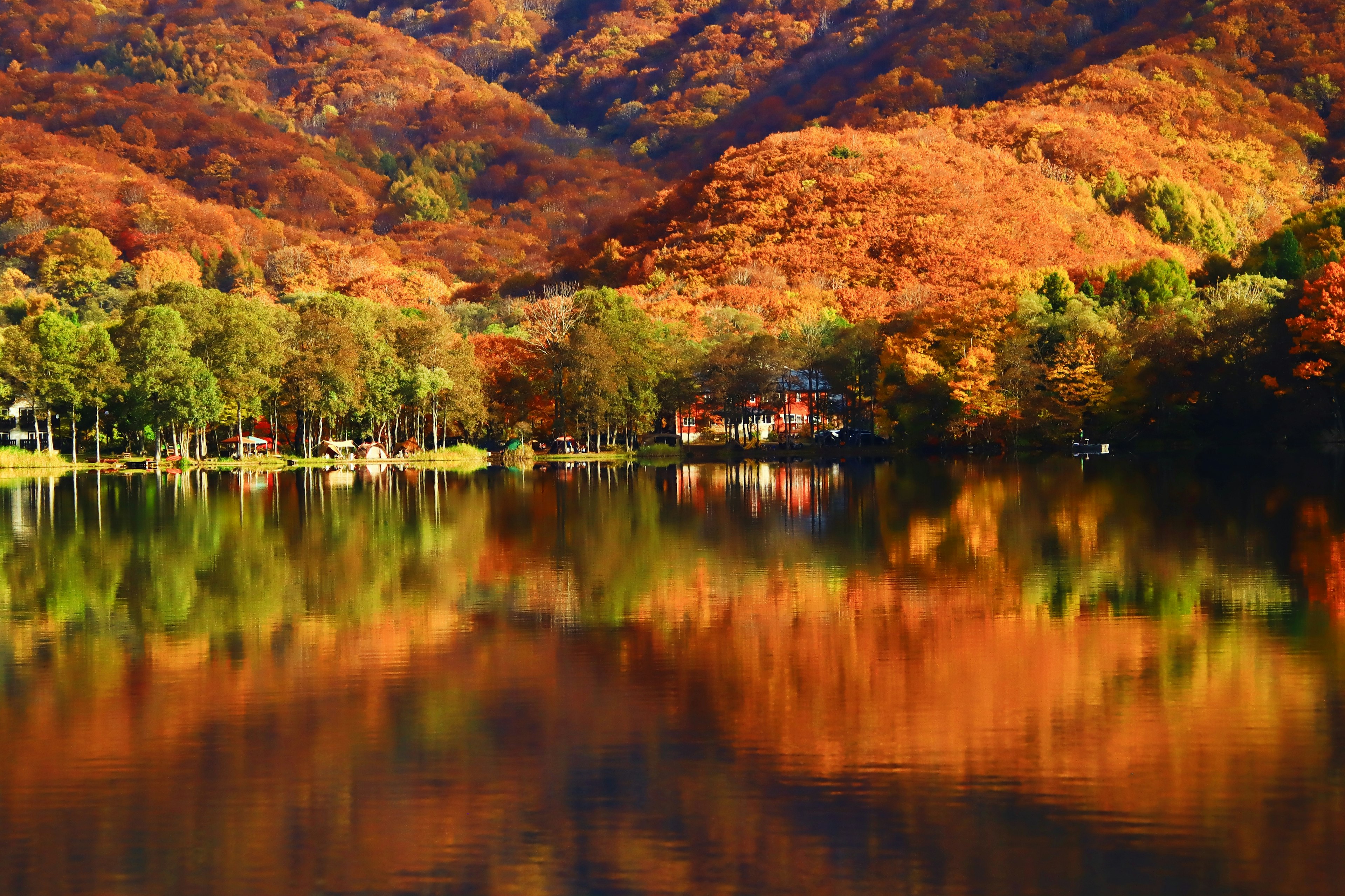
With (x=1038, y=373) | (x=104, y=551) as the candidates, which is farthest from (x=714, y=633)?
(x=1038, y=373)

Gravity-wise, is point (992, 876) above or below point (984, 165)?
below

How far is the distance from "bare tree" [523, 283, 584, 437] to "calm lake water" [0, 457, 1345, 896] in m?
64.3

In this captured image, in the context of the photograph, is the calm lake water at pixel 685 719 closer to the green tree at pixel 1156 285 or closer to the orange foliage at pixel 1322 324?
the orange foliage at pixel 1322 324

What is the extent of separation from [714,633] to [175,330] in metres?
69.8

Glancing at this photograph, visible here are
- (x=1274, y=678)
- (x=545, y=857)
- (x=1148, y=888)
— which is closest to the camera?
(x=1148, y=888)

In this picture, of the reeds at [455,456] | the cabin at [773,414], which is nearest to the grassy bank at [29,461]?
the reeds at [455,456]

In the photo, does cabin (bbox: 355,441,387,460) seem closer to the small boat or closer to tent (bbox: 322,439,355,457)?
tent (bbox: 322,439,355,457)

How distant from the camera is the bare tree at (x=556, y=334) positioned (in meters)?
92.5

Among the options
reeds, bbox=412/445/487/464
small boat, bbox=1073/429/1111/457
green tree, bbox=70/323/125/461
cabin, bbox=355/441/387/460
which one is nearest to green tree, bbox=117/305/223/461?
green tree, bbox=70/323/125/461

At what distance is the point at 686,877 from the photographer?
8.98 meters

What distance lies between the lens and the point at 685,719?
12914 millimetres

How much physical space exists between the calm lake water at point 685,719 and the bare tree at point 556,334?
64.3 metres

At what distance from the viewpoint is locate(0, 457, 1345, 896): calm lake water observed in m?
9.29

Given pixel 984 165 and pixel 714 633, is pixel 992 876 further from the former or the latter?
pixel 984 165
